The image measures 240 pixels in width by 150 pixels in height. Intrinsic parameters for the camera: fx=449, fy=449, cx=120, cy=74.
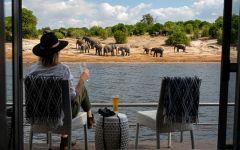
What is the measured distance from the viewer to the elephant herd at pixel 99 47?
21227mm

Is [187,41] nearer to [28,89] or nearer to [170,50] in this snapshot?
[170,50]

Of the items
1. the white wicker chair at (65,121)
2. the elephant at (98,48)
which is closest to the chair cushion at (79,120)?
the white wicker chair at (65,121)

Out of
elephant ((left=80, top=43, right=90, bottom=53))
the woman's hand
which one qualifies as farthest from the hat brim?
elephant ((left=80, top=43, right=90, bottom=53))

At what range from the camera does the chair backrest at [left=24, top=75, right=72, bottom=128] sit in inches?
119

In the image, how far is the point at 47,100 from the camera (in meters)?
3.04

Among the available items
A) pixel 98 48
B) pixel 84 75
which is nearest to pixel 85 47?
pixel 98 48

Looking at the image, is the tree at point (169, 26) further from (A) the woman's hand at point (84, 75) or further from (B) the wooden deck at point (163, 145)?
(A) the woman's hand at point (84, 75)

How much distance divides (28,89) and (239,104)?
143 centimetres

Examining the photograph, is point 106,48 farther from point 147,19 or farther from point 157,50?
point 147,19

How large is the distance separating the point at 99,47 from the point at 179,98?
19810 millimetres

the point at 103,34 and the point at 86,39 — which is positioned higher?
the point at 103,34

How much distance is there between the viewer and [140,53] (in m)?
26.6

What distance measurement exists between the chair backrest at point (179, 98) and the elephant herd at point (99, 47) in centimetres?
1708

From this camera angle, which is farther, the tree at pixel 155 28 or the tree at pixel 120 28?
the tree at pixel 120 28
